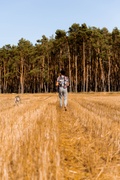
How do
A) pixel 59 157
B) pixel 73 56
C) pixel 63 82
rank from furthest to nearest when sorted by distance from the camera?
1. pixel 73 56
2. pixel 63 82
3. pixel 59 157

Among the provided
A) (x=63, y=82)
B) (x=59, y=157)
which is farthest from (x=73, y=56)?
(x=59, y=157)

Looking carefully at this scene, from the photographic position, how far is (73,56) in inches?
2630

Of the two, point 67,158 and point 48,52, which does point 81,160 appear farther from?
point 48,52

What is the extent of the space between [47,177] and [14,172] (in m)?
0.54

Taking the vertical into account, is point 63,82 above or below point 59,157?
above

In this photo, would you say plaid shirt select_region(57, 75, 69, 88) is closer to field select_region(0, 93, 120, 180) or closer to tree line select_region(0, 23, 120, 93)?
field select_region(0, 93, 120, 180)

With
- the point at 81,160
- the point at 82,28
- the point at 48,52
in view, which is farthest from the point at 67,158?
the point at 48,52

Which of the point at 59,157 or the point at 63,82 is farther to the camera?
the point at 63,82

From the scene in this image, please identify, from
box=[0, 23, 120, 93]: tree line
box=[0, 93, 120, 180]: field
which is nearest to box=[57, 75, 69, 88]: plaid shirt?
box=[0, 93, 120, 180]: field

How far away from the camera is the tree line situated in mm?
62219

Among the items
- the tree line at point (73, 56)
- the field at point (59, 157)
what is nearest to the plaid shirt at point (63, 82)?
the field at point (59, 157)

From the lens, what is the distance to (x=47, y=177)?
3055 millimetres

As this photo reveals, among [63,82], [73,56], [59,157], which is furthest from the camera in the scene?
[73,56]

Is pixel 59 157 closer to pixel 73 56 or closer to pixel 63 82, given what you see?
pixel 63 82
